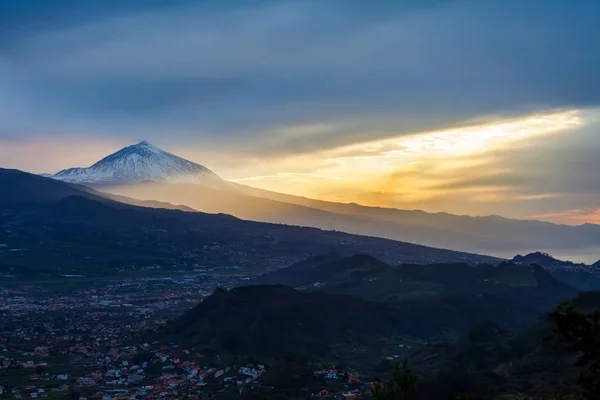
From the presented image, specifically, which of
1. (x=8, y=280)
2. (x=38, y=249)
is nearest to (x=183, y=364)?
(x=8, y=280)

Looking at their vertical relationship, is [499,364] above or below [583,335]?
below

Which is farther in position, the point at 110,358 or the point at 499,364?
the point at 110,358

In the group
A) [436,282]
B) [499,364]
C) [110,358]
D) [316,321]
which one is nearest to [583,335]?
[499,364]

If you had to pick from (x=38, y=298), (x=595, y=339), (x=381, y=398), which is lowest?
(x=38, y=298)

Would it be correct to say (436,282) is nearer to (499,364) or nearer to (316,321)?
(316,321)

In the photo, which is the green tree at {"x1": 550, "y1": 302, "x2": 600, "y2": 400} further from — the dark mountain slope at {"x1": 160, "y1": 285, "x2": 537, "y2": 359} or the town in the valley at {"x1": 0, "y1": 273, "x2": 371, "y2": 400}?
the dark mountain slope at {"x1": 160, "y1": 285, "x2": 537, "y2": 359}

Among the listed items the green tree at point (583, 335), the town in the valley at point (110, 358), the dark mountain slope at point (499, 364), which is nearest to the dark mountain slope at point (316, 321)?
the town in the valley at point (110, 358)

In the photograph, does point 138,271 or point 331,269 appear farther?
point 138,271

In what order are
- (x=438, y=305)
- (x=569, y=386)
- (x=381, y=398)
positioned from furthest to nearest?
(x=438, y=305)
(x=569, y=386)
(x=381, y=398)

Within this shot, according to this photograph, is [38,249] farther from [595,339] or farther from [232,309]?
[595,339]

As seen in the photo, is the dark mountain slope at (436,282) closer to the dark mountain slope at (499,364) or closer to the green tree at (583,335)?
the dark mountain slope at (499,364)

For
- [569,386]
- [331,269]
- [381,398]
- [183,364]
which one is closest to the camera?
[381,398]
